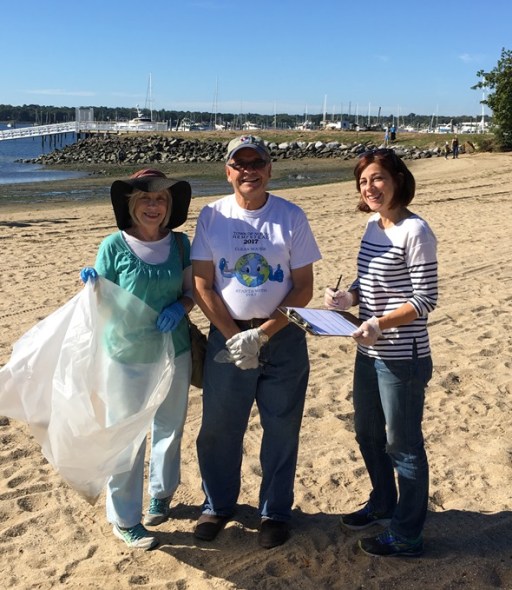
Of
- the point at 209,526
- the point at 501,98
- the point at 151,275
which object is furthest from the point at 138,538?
the point at 501,98

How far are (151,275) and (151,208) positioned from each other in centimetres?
31

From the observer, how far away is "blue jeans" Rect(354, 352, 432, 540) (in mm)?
2867

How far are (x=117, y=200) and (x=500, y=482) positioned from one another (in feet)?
8.67

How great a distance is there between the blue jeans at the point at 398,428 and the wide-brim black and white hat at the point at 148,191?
112 centimetres

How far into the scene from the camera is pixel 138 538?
323 cm

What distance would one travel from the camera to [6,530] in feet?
10.9

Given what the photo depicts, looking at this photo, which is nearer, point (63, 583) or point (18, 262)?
point (63, 583)

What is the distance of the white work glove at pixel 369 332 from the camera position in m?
2.72

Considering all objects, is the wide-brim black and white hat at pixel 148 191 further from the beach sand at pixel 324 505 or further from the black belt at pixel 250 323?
the beach sand at pixel 324 505

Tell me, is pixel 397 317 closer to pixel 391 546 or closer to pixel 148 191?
pixel 391 546

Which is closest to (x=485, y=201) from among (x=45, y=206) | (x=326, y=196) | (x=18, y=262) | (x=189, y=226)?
(x=326, y=196)

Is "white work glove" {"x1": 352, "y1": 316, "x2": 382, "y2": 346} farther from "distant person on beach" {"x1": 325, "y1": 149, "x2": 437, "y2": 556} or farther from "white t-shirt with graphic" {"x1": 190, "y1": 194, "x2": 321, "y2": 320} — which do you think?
"white t-shirt with graphic" {"x1": 190, "y1": 194, "x2": 321, "y2": 320}

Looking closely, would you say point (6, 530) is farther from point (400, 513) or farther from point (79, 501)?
point (400, 513)

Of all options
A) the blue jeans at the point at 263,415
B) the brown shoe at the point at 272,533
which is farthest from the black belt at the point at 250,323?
the brown shoe at the point at 272,533
